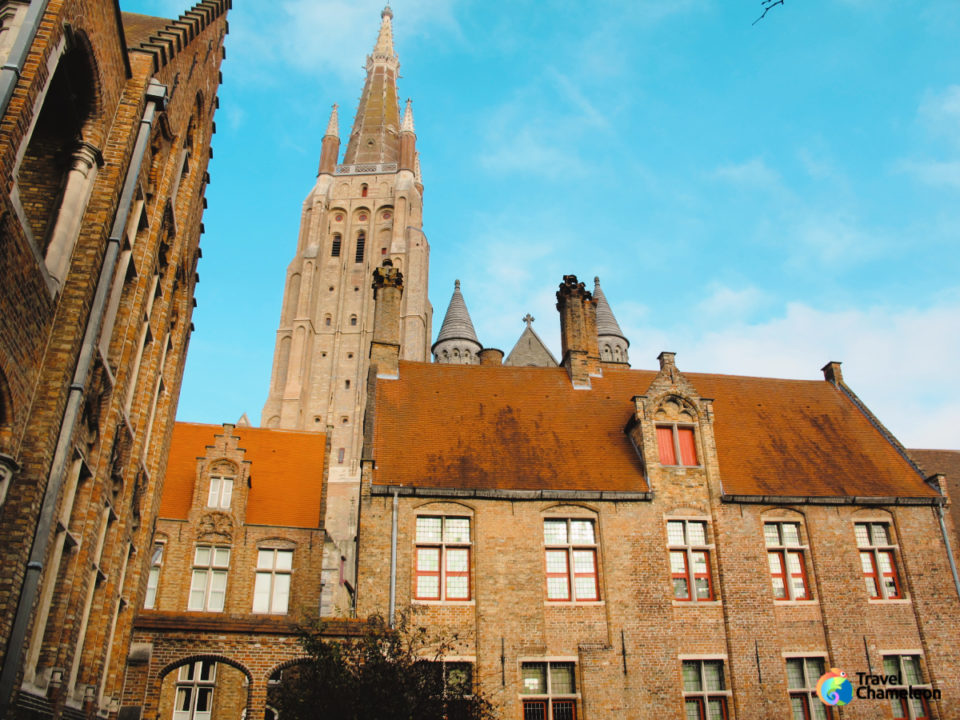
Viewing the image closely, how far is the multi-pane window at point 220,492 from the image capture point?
76.7 feet

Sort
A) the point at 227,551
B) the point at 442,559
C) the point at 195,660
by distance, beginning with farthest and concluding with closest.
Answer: the point at 227,551
the point at 442,559
the point at 195,660

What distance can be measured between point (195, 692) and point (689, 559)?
13.8 meters

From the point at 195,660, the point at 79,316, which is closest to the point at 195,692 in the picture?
the point at 195,660

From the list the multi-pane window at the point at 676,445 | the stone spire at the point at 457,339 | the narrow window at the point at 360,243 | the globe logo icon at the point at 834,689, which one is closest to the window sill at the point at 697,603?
the globe logo icon at the point at 834,689

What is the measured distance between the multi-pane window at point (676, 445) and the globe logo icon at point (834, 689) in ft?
17.4

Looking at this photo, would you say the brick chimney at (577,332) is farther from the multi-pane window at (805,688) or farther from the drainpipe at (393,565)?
the multi-pane window at (805,688)

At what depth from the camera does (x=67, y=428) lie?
8.44 m

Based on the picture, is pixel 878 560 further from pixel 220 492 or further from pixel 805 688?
pixel 220 492

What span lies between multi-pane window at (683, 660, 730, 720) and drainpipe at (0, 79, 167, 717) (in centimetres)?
1313

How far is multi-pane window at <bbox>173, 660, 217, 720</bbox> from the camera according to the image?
21.6 metres

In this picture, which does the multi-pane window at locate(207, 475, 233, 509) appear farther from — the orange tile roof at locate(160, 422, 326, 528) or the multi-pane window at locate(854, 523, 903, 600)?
the multi-pane window at locate(854, 523, 903, 600)

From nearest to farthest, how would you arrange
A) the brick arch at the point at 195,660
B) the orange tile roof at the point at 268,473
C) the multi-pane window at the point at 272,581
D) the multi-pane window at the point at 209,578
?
1. the brick arch at the point at 195,660
2. the multi-pane window at the point at 209,578
3. the multi-pane window at the point at 272,581
4. the orange tile roof at the point at 268,473

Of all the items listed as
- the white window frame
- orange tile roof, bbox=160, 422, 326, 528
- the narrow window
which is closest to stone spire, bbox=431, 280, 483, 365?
the narrow window

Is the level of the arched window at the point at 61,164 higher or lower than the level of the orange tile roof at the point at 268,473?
lower
